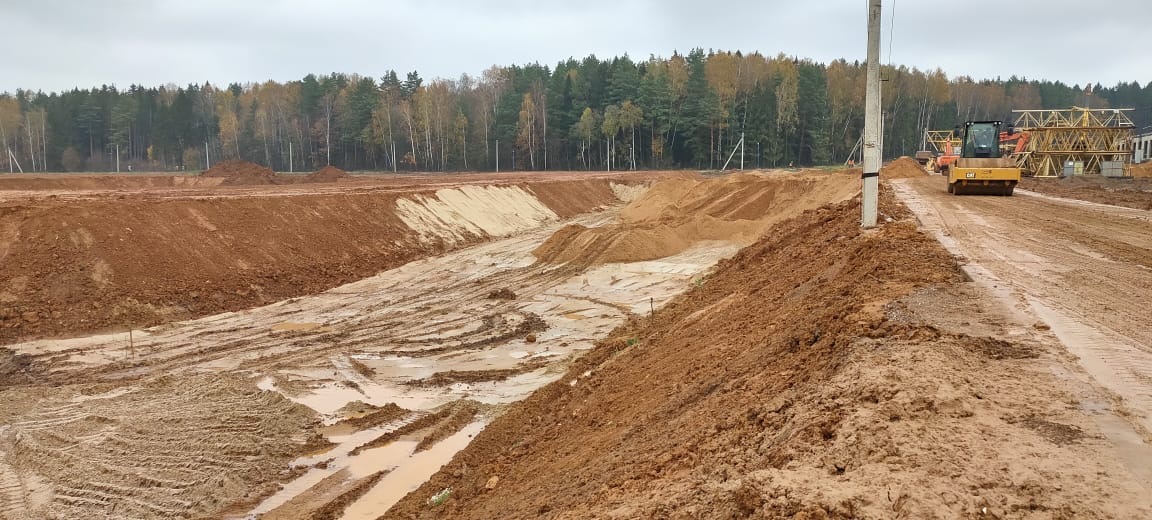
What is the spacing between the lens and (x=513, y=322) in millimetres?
15500

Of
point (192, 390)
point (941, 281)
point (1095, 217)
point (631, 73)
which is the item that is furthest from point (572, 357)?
point (631, 73)

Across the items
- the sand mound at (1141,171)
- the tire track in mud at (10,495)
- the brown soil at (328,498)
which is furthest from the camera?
the sand mound at (1141,171)

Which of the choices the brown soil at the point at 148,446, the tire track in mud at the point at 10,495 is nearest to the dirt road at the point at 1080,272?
the brown soil at the point at 148,446

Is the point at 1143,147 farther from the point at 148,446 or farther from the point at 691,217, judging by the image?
the point at 148,446

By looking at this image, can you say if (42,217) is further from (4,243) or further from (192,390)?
(192,390)

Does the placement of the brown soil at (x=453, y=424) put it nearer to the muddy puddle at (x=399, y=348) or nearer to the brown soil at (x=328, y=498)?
the muddy puddle at (x=399, y=348)

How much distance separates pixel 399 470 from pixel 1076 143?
45032 millimetres

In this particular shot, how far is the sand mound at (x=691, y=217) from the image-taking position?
72.0ft

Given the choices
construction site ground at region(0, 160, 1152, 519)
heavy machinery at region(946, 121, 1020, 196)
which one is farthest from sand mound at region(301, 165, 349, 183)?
heavy machinery at region(946, 121, 1020, 196)

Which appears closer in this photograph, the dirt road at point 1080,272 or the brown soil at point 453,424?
the dirt road at point 1080,272

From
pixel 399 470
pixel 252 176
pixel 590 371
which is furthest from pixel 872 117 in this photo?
pixel 252 176

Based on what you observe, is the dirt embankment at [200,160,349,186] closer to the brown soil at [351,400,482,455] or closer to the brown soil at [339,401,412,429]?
the brown soil at [339,401,412,429]

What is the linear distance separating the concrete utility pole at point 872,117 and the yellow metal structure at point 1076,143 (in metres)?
34.2

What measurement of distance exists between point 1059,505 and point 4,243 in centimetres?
2154
